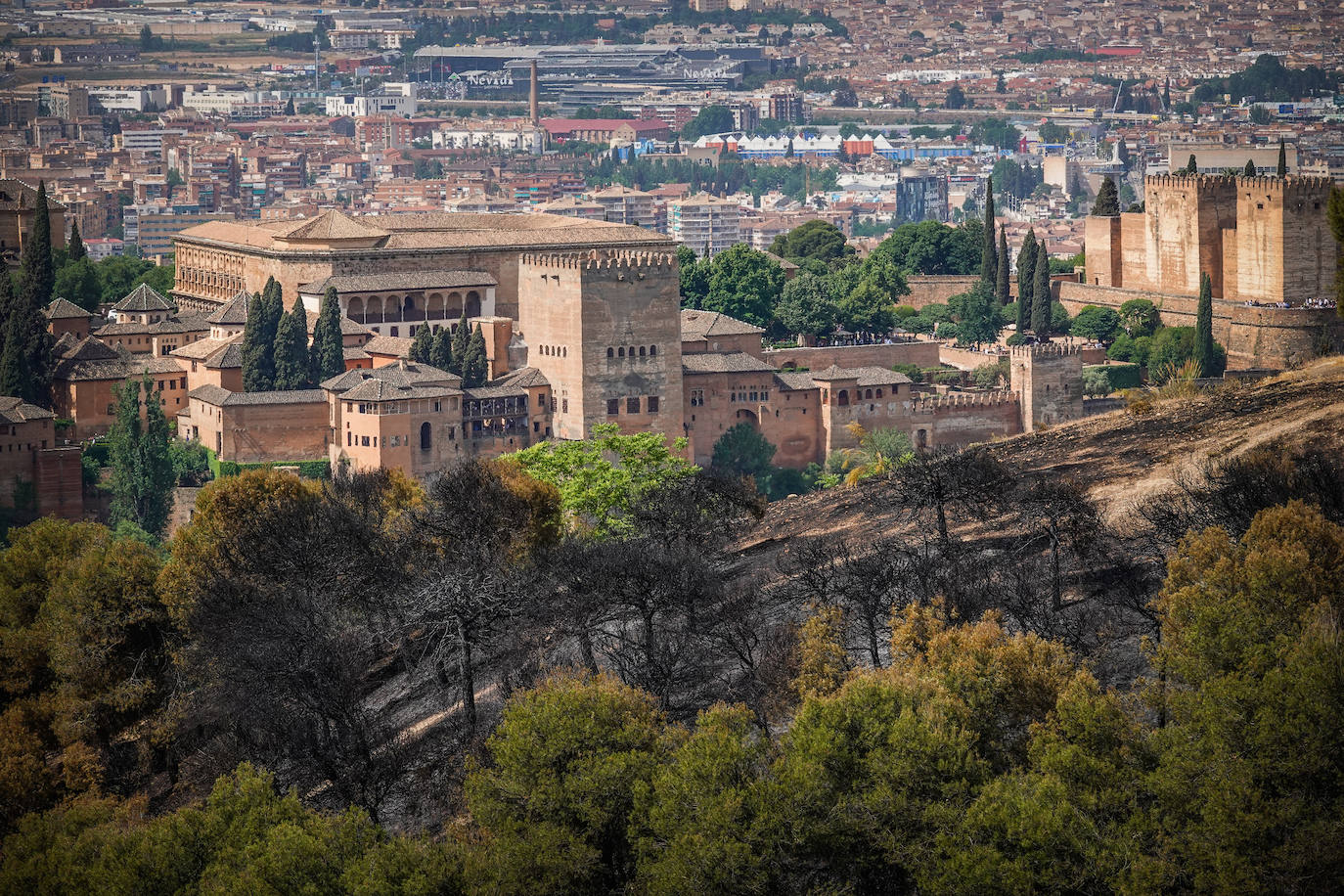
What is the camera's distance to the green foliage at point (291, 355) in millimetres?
49000

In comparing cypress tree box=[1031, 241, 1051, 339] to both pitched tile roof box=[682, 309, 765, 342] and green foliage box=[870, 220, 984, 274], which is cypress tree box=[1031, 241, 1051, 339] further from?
pitched tile roof box=[682, 309, 765, 342]

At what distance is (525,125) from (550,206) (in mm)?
57571

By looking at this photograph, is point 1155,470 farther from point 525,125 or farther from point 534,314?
point 525,125

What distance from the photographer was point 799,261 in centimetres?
6656

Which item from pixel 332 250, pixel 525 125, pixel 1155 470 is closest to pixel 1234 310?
pixel 332 250

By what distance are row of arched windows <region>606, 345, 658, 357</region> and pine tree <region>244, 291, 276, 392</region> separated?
6.09 meters

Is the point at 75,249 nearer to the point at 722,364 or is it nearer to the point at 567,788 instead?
the point at 722,364

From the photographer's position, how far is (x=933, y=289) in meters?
64.0

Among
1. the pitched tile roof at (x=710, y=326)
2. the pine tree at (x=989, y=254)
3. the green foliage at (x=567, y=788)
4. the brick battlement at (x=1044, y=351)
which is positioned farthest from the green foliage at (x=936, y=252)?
the green foliage at (x=567, y=788)

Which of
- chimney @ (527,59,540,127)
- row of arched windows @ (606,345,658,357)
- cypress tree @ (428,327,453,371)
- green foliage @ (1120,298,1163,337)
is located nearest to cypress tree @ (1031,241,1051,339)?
green foliage @ (1120,298,1163,337)

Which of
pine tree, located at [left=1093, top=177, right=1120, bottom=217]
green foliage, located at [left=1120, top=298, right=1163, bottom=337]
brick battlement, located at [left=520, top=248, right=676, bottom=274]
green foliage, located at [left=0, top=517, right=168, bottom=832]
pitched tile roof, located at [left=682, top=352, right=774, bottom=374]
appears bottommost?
green foliage, located at [left=0, top=517, right=168, bottom=832]

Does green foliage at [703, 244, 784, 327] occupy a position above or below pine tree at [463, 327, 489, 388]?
above

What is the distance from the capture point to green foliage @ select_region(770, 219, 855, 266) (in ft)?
224

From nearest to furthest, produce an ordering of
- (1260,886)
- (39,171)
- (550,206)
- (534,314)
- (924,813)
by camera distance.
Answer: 1. (1260,886)
2. (924,813)
3. (534,314)
4. (550,206)
5. (39,171)
